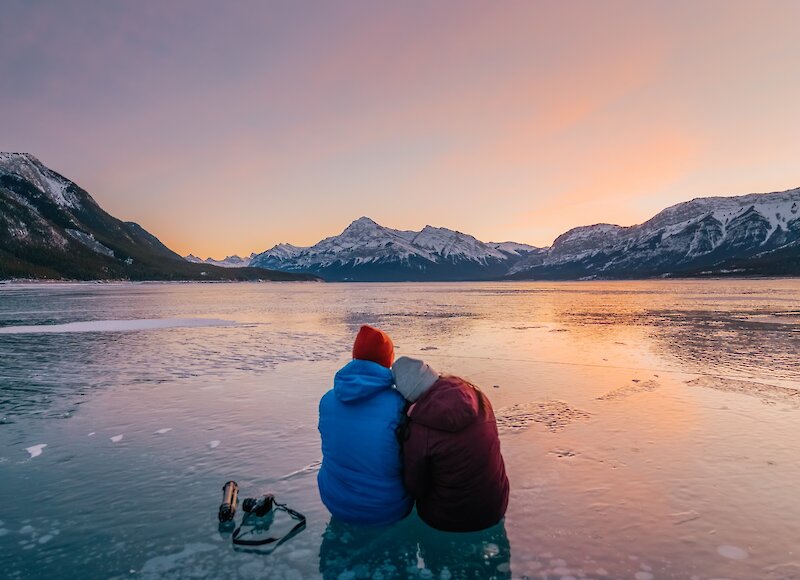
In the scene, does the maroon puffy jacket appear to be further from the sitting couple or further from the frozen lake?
the frozen lake

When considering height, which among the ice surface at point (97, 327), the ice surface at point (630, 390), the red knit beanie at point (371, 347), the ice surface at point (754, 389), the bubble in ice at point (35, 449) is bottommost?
the ice surface at point (97, 327)

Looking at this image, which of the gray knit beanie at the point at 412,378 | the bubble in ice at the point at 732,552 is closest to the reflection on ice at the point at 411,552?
the gray knit beanie at the point at 412,378

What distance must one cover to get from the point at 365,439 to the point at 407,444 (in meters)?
0.50

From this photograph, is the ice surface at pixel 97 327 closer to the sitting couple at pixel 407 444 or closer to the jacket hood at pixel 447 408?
the sitting couple at pixel 407 444

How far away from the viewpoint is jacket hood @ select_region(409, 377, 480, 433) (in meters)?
5.28

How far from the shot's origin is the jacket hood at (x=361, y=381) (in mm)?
5523

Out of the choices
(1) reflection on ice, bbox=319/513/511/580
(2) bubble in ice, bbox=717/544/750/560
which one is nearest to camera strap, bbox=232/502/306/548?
(1) reflection on ice, bbox=319/513/511/580

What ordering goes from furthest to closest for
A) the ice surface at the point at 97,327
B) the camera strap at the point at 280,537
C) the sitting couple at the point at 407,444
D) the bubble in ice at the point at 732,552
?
1. the ice surface at the point at 97,327
2. the camera strap at the point at 280,537
3. the sitting couple at the point at 407,444
4. the bubble in ice at the point at 732,552

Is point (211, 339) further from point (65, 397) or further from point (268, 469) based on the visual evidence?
point (268, 469)

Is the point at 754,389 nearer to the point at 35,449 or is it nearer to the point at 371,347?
the point at 371,347

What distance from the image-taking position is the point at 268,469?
26.0 feet

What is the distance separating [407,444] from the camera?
5.52 m

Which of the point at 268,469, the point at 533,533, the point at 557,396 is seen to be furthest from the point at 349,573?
the point at 557,396

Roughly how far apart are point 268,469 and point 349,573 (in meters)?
3.19
